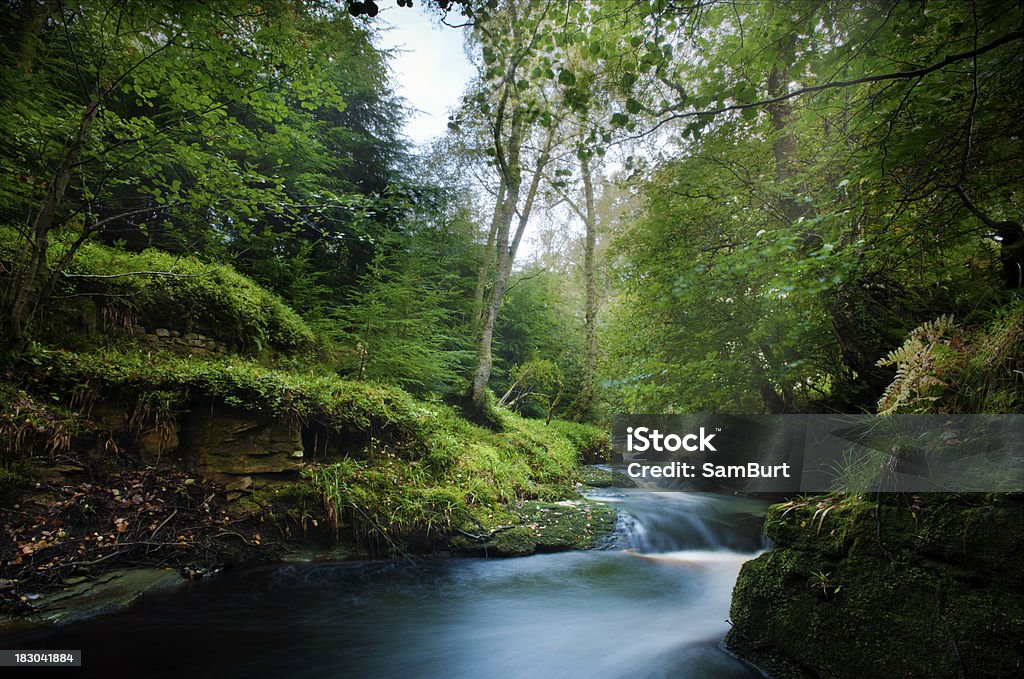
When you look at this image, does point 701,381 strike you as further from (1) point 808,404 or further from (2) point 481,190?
(2) point 481,190

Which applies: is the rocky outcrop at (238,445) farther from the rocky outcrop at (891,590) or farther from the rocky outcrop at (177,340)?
the rocky outcrop at (891,590)

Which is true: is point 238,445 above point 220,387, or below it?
below

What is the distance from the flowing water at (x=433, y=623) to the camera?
10.5ft

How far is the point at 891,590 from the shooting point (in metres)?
2.43

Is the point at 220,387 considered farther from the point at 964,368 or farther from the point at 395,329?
the point at 964,368

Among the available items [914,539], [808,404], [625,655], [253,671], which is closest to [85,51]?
[253,671]

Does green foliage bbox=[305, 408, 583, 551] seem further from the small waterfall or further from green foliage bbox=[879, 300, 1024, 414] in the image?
green foliage bbox=[879, 300, 1024, 414]

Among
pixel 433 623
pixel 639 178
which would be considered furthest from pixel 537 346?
pixel 433 623

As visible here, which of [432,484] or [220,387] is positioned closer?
[220,387]

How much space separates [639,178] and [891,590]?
5854 mm

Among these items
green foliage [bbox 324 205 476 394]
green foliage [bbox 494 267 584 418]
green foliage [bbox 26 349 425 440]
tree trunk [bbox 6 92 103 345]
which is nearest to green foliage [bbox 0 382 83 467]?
green foliage [bbox 26 349 425 440]

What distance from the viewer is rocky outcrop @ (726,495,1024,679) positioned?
2.11 metres

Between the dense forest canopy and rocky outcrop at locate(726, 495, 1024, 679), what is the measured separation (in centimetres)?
74

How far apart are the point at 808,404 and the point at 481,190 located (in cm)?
1171
